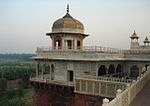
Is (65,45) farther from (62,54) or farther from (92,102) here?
(92,102)

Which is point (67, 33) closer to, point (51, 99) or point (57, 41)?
point (57, 41)

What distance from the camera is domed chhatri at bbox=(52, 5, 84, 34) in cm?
2273

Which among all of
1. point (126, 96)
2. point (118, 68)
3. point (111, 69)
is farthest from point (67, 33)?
point (126, 96)

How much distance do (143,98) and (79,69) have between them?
815cm

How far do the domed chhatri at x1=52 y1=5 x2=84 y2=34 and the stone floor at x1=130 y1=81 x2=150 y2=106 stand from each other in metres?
10.7

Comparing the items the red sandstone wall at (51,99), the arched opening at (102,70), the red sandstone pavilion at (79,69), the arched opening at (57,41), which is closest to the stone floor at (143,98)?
the red sandstone pavilion at (79,69)

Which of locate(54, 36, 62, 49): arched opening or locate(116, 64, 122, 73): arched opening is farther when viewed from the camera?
locate(54, 36, 62, 49): arched opening

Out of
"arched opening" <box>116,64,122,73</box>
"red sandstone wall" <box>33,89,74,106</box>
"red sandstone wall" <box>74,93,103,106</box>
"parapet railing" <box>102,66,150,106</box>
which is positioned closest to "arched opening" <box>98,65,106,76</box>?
"arched opening" <box>116,64,122,73</box>

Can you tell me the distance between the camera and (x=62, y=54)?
2019 cm

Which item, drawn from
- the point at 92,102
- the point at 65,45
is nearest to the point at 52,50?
the point at 65,45

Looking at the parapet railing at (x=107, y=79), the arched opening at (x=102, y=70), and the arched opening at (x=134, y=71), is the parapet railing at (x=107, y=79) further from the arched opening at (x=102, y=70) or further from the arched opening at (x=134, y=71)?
the arched opening at (x=134, y=71)

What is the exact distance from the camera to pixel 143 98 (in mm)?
11766

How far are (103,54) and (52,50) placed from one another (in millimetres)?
4696

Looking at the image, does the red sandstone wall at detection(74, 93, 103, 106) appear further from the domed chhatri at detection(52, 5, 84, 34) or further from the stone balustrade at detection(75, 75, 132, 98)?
the domed chhatri at detection(52, 5, 84, 34)
